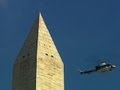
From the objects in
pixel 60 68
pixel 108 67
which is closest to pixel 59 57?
pixel 60 68

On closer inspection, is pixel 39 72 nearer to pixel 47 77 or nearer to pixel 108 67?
pixel 47 77

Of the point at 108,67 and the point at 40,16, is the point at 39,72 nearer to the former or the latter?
the point at 40,16

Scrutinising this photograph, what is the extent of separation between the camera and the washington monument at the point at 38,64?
44500mm

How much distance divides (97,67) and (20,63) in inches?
360

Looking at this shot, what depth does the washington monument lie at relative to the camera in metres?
44.5

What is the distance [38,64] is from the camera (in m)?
44.6

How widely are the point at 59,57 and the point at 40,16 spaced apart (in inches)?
121

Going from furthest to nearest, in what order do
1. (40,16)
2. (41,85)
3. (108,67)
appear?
1. (108,67)
2. (40,16)
3. (41,85)

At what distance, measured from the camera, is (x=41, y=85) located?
44.3m

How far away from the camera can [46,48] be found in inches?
1804

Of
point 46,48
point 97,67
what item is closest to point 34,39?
point 46,48

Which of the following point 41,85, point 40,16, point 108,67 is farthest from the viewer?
point 108,67

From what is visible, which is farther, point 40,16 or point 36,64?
point 40,16

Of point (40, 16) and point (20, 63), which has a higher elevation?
point (40, 16)
